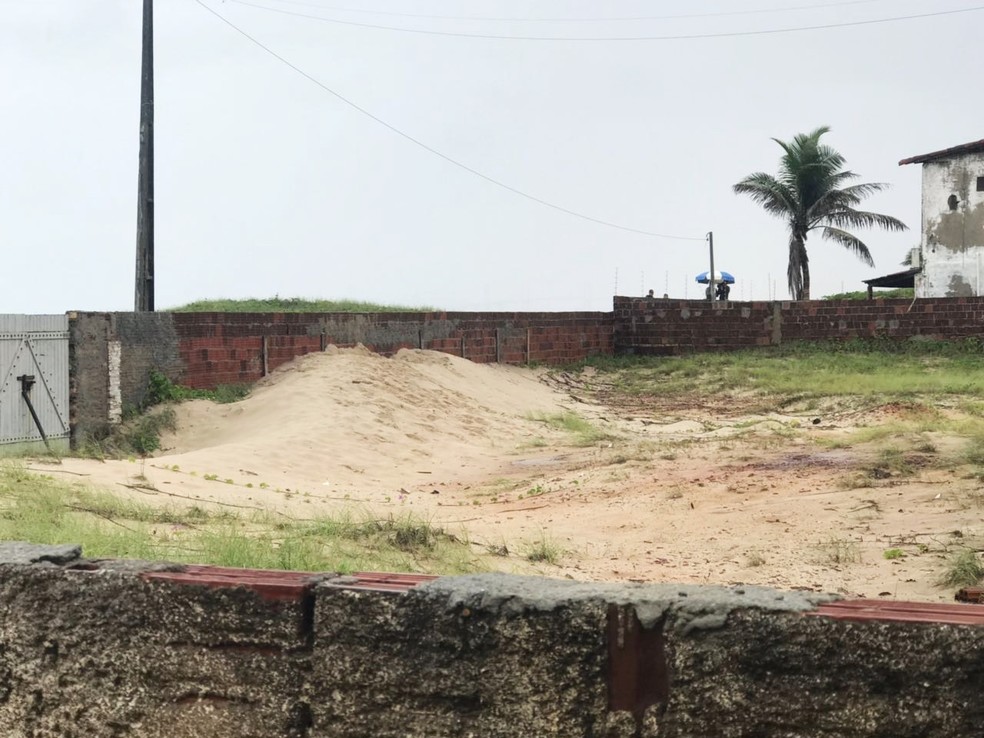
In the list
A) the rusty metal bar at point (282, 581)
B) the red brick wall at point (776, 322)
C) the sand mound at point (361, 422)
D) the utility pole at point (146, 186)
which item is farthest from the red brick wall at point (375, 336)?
the rusty metal bar at point (282, 581)

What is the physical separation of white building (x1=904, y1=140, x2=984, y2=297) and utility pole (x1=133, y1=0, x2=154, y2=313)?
78.4 ft

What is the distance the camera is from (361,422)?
17109mm

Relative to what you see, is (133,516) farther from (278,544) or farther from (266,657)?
(266,657)

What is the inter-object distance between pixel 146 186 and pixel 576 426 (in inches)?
325

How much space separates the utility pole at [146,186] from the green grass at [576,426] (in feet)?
21.9

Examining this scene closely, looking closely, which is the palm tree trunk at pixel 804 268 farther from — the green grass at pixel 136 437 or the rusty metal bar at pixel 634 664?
the rusty metal bar at pixel 634 664

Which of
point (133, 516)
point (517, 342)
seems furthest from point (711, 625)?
point (517, 342)

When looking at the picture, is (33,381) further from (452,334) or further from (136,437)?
(452,334)

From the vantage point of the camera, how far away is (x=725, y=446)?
572 inches

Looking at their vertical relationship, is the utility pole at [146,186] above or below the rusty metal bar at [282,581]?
above

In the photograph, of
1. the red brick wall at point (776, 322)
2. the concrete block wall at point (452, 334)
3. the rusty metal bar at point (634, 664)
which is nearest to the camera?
the rusty metal bar at point (634, 664)

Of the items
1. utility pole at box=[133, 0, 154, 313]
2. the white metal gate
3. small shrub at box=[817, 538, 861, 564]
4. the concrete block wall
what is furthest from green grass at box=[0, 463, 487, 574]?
utility pole at box=[133, 0, 154, 313]

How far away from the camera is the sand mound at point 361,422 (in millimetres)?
14523

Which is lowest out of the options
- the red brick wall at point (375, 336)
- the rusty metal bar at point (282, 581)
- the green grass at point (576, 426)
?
the green grass at point (576, 426)
